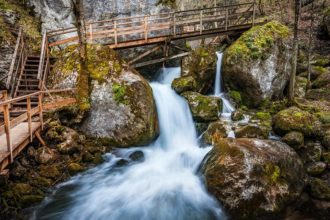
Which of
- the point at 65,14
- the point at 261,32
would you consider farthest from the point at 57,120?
the point at 261,32

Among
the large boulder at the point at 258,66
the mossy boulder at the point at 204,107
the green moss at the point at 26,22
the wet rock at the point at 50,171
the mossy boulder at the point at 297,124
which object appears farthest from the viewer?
the green moss at the point at 26,22

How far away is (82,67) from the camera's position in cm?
1073

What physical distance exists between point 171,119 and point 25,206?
21.3ft

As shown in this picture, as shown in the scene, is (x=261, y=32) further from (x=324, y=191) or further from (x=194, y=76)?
(x=324, y=191)

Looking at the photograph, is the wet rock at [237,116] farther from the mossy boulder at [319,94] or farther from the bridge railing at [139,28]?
the bridge railing at [139,28]

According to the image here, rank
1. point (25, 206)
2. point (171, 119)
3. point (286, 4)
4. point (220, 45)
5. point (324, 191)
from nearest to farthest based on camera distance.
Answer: point (25, 206)
point (324, 191)
point (171, 119)
point (220, 45)
point (286, 4)

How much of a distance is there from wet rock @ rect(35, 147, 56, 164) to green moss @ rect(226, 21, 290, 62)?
931 cm

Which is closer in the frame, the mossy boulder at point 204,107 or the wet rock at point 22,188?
the wet rock at point 22,188

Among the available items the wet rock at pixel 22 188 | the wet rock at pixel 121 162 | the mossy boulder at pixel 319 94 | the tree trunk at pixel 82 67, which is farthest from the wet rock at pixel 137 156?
the mossy boulder at pixel 319 94

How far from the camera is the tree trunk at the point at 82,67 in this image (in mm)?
9948

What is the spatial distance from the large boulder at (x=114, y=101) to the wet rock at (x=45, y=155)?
66.7 inches

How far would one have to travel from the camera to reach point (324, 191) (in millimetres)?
7848

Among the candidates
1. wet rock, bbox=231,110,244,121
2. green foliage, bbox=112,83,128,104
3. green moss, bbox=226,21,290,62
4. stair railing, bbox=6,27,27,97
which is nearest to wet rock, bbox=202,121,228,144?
wet rock, bbox=231,110,244,121

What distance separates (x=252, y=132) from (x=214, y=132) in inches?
54.0
